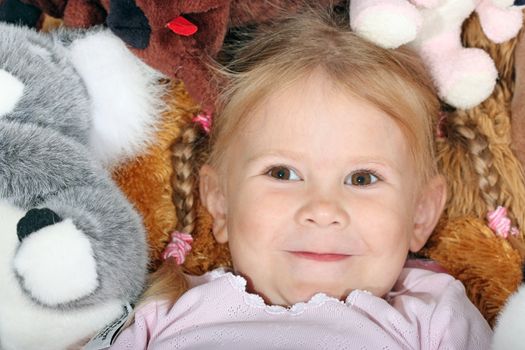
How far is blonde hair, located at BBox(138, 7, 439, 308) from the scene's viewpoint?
1.53 metres

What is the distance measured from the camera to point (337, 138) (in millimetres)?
1466

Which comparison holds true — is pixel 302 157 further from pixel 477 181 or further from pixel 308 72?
pixel 477 181

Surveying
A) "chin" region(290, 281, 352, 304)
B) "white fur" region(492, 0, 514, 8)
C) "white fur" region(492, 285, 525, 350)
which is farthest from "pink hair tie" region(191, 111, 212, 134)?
"white fur" region(492, 285, 525, 350)

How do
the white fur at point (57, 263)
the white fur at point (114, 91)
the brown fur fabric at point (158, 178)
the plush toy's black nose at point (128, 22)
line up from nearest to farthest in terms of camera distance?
the white fur at point (57, 263) → the plush toy's black nose at point (128, 22) → the white fur at point (114, 91) → the brown fur fabric at point (158, 178)

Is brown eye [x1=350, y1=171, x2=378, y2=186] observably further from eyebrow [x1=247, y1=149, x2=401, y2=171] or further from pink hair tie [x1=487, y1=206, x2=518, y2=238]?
pink hair tie [x1=487, y1=206, x2=518, y2=238]

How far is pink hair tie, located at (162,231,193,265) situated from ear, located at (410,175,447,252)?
1.48 feet

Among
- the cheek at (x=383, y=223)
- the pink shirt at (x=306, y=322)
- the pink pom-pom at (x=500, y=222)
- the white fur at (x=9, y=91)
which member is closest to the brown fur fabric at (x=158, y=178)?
the pink shirt at (x=306, y=322)

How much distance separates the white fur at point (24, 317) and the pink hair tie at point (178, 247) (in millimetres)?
318

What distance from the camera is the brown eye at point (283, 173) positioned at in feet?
4.96

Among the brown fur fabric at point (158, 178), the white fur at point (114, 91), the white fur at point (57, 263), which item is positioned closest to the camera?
the white fur at point (57, 263)

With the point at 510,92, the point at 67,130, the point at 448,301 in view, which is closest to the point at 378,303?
the point at 448,301

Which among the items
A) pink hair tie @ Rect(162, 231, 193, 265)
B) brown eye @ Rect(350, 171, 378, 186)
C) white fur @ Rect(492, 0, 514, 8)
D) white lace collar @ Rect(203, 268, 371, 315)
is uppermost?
white fur @ Rect(492, 0, 514, 8)

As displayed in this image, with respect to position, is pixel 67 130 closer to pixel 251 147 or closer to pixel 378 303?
pixel 251 147

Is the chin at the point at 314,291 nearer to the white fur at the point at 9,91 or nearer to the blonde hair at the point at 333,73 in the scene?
the blonde hair at the point at 333,73
